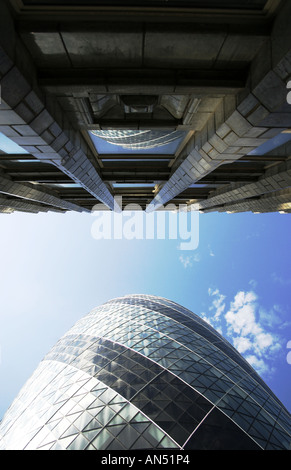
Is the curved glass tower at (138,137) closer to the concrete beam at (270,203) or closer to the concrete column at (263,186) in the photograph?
the concrete column at (263,186)

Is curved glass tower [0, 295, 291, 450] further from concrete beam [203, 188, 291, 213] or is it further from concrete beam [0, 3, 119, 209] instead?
concrete beam [0, 3, 119, 209]

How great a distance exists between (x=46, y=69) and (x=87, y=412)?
2581 centimetres

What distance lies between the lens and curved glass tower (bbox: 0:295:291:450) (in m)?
Result: 17.7

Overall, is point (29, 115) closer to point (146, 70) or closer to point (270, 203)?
point (146, 70)

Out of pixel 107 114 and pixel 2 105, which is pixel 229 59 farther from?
pixel 2 105

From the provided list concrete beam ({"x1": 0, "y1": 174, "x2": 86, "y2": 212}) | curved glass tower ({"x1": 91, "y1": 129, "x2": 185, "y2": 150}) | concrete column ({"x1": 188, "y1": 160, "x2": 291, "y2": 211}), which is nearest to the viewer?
curved glass tower ({"x1": 91, "y1": 129, "x2": 185, "y2": 150})

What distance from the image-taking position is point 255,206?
2520 cm

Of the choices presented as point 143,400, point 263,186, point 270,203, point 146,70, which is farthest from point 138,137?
point 143,400

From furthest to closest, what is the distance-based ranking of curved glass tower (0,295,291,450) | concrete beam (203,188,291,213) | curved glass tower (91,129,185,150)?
1. concrete beam (203,188,291,213)
2. curved glass tower (0,295,291,450)
3. curved glass tower (91,129,185,150)

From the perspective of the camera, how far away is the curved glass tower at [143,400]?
57.9 feet

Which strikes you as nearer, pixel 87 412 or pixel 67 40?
pixel 67 40

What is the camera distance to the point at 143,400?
66.6 ft

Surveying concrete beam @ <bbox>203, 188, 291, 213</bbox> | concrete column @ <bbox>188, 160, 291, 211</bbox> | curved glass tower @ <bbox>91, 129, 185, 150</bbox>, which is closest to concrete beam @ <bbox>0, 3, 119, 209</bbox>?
curved glass tower @ <bbox>91, 129, 185, 150</bbox>

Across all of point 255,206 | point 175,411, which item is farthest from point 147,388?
point 255,206
